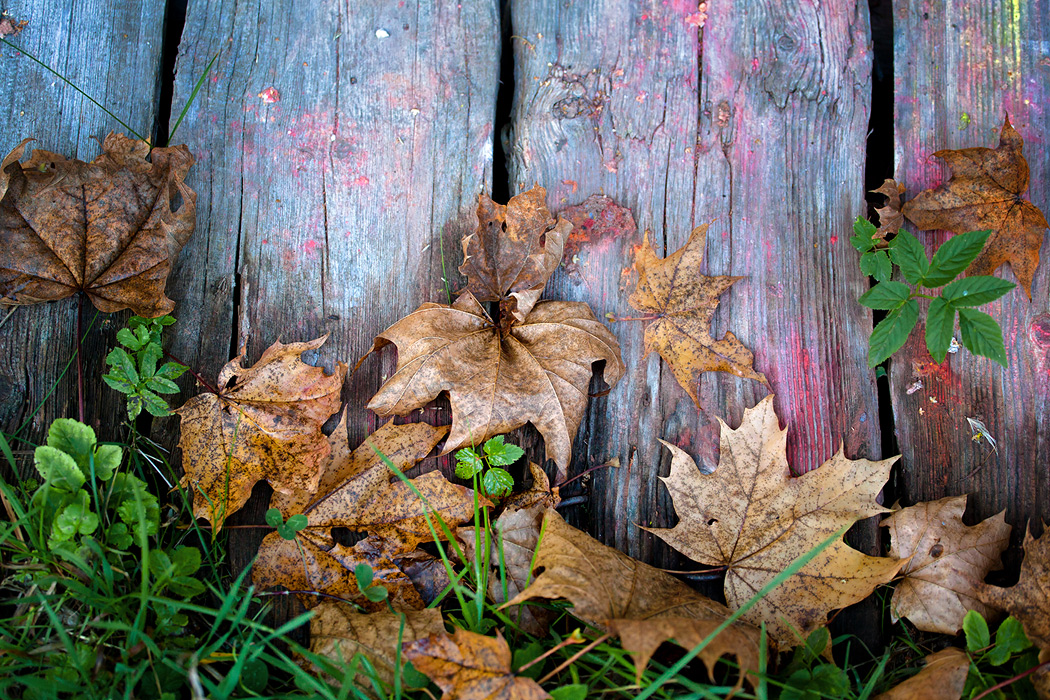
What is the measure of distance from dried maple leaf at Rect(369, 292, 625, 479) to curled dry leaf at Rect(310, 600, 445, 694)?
45cm

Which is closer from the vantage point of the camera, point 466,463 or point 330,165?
point 466,463

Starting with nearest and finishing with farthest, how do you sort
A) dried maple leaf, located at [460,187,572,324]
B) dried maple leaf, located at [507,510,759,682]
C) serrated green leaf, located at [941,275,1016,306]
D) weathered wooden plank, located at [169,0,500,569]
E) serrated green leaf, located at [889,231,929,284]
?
dried maple leaf, located at [507,510,759,682], serrated green leaf, located at [941,275,1016,306], serrated green leaf, located at [889,231,929,284], dried maple leaf, located at [460,187,572,324], weathered wooden plank, located at [169,0,500,569]

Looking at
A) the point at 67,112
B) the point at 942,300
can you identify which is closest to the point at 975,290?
the point at 942,300

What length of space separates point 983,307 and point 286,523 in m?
2.17

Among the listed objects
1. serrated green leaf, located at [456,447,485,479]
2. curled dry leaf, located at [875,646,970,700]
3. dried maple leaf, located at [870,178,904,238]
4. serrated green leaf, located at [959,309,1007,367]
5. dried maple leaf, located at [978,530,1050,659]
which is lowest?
curled dry leaf, located at [875,646,970,700]

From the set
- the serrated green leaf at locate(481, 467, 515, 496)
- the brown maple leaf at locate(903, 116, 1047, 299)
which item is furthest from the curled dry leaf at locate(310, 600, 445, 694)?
the brown maple leaf at locate(903, 116, 1047, 299)

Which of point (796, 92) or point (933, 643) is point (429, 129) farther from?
point (933, 643)

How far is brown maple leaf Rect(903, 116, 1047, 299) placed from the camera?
6.13 ft

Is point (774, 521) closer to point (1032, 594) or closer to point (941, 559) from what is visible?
point (941, 559)

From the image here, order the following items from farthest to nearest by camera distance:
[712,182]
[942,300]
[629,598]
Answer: [712,182] < [942,300] < [629,598]

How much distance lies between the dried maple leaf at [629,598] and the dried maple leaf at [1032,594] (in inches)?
27.2

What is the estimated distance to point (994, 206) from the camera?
74.7 inches

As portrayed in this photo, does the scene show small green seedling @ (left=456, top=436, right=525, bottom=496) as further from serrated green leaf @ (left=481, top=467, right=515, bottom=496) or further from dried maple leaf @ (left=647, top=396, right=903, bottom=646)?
dried maple leaf @ (left=647, top=396, right=903, bottom=646)

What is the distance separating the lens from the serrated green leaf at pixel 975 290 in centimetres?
159
